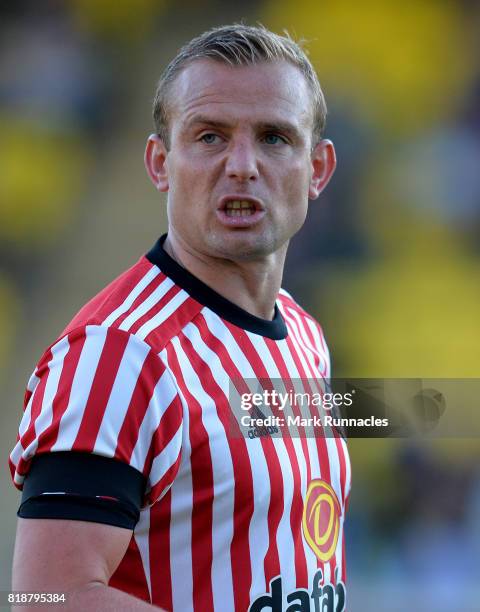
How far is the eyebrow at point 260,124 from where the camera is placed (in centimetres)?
142

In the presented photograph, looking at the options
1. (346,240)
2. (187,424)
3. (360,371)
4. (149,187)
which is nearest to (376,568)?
(360,371)

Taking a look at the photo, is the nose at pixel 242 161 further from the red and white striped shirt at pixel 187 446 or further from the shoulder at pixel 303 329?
the shoulder at pixel 303 329

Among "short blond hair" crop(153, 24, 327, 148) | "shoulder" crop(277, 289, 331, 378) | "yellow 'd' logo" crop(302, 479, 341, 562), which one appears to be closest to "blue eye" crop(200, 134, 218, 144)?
"short blond hair" crop(153, 24, 327, 148)

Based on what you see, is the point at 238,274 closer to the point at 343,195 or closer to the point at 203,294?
the point at 203,294

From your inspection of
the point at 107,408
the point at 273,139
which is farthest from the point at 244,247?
the point at 107,408

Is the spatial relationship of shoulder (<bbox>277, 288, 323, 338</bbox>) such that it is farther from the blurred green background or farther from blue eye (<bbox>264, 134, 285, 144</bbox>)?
the blurred green background

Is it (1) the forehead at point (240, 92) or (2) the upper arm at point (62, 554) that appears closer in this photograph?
(2) the upper arm at point (62, 554)

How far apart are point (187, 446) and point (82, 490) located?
0.59 ft

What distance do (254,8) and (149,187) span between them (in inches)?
42.6

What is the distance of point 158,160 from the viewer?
1583 millimetres

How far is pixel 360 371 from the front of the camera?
3.96 meters

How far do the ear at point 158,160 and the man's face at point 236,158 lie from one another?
0.05m

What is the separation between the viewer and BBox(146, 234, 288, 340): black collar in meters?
1.42

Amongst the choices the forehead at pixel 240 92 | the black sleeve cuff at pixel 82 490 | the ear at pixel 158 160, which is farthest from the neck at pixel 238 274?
the black sleeve cuff at pixel 82 490
